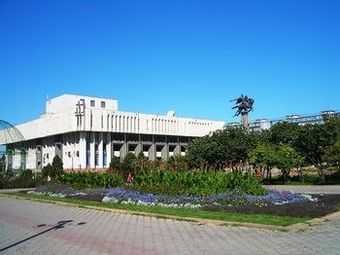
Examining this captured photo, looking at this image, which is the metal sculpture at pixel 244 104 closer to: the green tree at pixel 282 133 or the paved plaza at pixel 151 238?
the green tree at pixel 282 133

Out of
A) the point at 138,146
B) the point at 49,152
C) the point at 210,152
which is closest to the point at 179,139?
the point at 138,146

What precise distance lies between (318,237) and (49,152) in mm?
103424

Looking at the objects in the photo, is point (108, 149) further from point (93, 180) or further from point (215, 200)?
point (215, 200)

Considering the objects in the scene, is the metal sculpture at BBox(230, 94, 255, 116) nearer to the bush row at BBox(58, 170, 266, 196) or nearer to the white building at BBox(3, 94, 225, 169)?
the white building at BBox(3, 94, 225, 169)

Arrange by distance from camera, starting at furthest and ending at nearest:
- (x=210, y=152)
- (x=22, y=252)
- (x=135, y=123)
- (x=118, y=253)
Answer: (x=135, y=123)
(x=210, y=152)
(x=22, y=252)
(x=118, y=253)

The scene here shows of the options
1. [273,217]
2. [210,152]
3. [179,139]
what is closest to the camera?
[273,217]

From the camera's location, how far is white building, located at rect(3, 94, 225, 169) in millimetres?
95062

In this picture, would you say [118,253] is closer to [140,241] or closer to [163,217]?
[140,241]

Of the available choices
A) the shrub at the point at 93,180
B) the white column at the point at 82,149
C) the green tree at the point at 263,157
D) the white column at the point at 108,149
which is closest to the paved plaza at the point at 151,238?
the shrub at the point at 93,180

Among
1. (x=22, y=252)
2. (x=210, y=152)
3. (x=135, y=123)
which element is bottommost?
(x=22, y=252)

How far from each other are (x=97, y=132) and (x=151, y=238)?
87.1 metres

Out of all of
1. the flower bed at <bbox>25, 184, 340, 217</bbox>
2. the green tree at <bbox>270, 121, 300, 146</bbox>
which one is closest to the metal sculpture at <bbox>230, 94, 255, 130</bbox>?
the green tree at <bbox>270, 121, 300, 146</bbox>

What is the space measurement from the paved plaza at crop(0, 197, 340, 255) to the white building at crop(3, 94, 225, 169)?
74792mm

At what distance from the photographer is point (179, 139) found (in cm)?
11500
